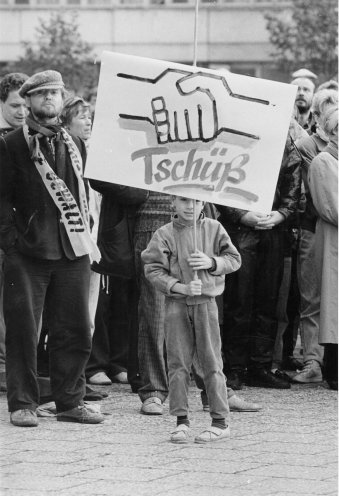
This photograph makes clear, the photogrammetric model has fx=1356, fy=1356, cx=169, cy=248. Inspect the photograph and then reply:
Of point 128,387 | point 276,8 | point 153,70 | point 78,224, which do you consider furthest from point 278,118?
point 276,8

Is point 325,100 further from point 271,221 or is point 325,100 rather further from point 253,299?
point 253,299

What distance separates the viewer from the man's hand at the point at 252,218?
10164 mm

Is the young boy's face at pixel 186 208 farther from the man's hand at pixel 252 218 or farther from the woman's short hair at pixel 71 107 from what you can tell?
the woman's short hair at pixel 71 107

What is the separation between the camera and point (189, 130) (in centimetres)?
784

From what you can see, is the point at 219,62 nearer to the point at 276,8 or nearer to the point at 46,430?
the point at 276,8

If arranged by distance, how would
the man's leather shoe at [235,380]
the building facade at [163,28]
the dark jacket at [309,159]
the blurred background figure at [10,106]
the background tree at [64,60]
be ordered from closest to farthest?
1. the blurred background figure at [10,106]
2. the man's leather shoe at [235,380]
3. the dark jacket at [309,159]
4. the background tree at [64,60]
5. the building facade at [163,28]

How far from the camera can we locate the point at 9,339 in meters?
8.45

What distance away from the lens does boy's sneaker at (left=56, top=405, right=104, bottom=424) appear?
334 inches

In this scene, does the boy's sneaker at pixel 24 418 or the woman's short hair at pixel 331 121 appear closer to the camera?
the boy's sneaker at pixel 24 418

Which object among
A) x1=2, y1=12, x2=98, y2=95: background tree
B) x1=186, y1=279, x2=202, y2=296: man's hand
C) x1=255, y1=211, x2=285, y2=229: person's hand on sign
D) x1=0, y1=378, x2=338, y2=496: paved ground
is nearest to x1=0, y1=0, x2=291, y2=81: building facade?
x1=2, y1=12, x2=98, y2=95: background tree

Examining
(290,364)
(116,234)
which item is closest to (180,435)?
(116,234)

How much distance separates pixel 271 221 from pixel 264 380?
1.22 metres

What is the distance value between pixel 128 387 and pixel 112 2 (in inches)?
1509

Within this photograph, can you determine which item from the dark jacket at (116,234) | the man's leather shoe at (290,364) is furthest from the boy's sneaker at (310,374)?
the dark jacket at (116,234)
